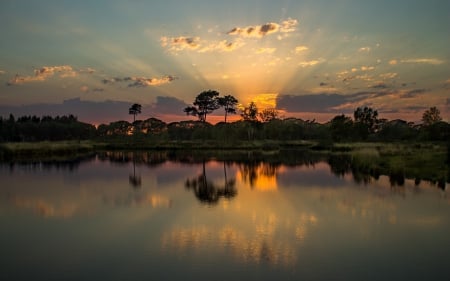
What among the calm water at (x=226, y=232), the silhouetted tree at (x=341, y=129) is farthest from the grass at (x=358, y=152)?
the silhouetted tree at (x=341, y=129)

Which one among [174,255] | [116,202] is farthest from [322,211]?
[116,202]

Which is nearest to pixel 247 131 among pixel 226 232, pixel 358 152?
pixel 358 152

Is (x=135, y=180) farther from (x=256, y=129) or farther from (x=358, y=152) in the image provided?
(x=256, y=129)

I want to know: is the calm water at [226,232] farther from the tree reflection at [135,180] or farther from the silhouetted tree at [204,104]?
the silhouetted tree at [204,104]

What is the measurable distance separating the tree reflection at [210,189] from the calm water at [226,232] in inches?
4.7

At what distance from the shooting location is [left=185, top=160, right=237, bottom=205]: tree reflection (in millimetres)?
22641

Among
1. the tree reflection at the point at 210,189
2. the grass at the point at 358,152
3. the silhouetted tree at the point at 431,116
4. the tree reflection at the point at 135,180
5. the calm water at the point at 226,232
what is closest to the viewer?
the calm water at the point at 226,232

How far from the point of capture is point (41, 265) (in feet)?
36.1

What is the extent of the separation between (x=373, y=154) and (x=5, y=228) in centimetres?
3629

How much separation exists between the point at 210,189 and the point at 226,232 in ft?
39.4

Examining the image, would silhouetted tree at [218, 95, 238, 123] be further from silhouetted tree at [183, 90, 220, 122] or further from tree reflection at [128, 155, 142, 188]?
tree reflection at [128, 155, 142, 188]

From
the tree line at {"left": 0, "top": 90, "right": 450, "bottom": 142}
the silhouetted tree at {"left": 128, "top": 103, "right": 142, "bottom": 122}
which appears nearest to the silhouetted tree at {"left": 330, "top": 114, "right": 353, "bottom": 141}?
the tree line at {"left": 0, "top": 90, "right": 450, "bottom": 142}

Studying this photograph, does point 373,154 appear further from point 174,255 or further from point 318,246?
point 174,255

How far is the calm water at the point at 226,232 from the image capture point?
34.6 feet
